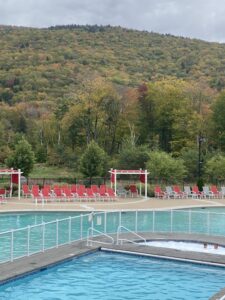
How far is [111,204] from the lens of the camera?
94.4 feet

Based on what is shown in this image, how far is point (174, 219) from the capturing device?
1973cm

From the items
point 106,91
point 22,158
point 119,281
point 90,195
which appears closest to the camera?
point 119,281

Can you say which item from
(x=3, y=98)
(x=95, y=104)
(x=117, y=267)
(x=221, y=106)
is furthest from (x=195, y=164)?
(x=3, y=98)

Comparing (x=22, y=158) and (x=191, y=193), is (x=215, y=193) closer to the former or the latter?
(x=191, y=193)

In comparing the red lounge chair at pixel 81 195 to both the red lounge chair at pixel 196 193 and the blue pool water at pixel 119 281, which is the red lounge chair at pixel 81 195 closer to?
the red lounge chair at pixel 196 193

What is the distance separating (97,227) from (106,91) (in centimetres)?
3741

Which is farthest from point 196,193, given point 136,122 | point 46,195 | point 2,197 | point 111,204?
point 136,122

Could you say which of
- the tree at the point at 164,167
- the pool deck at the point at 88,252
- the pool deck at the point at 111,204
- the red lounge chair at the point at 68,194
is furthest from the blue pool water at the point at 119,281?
the tree at the point at 164,167

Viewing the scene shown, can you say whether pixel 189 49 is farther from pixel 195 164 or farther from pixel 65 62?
pixel 195 164

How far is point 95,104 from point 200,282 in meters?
42.7

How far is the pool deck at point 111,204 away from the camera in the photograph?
2609 centimetres

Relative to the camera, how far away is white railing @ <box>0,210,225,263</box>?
597 inches

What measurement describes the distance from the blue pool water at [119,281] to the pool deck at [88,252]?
0.55 ft

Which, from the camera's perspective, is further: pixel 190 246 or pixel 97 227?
pixel 97 227
